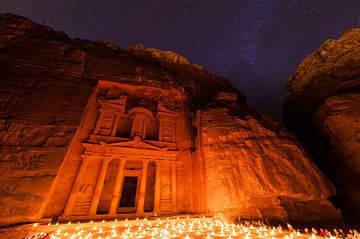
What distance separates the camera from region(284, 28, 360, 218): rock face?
37.1 feet

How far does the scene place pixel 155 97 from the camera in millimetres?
15742

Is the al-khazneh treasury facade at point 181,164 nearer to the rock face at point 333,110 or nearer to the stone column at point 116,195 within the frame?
the stone column at point 116,195

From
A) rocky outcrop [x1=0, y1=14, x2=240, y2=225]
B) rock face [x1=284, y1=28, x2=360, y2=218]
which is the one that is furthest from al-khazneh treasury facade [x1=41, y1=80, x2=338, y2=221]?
rock face [x1=284, y1=28, x2=360, y2=218]

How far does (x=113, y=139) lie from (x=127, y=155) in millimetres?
1541

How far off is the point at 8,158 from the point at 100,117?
5547 mm

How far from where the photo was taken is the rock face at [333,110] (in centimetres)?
1130

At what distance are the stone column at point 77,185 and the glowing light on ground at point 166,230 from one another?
5.19ft

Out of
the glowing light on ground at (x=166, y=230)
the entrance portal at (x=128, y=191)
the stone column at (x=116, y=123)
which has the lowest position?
the glowing light on ground at (x=166, y=230)

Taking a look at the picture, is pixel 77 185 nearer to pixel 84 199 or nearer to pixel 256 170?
pixel 84 199

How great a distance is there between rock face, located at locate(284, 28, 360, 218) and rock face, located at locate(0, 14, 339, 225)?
4085 millimetres

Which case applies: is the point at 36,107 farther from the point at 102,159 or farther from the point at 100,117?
the point at 102,159

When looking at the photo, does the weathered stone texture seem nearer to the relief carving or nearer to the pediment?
the pediment

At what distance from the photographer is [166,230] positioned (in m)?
7.21

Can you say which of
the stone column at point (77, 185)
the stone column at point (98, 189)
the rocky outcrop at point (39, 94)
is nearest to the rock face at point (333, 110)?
the rocky outcrop at point (39, 94)
